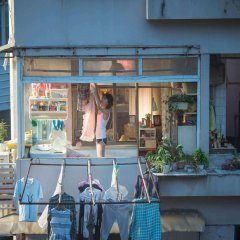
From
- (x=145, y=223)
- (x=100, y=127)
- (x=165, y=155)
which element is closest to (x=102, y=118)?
(x=100, y=127)

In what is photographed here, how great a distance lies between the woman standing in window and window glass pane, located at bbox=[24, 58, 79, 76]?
875 millimetres

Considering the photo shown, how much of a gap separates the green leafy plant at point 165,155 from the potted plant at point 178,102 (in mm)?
748

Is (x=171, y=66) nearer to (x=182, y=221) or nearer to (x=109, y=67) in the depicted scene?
(x=109, y=67)

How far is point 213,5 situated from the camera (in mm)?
11945

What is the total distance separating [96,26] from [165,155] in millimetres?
2952

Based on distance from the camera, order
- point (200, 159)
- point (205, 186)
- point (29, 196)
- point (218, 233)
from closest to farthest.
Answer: point (29, 196) < point (205, 186) < point (200, 159) < point (218, 233)

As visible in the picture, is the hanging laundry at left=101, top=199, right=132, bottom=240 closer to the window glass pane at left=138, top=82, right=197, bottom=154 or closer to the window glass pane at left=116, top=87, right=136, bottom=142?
the window glass pane at left=138, top=82, right=197, bottom=154

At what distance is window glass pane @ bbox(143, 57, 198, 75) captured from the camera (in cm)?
1237

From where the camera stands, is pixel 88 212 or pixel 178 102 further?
pixel 178 102

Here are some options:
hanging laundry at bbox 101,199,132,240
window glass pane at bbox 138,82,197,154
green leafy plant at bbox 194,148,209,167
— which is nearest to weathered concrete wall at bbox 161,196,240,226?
green leafy plant at bbox 194,148,209,167

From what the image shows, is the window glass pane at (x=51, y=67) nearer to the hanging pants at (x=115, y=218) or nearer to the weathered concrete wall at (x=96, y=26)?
the weathered concrete wall at (x=96, y=26)

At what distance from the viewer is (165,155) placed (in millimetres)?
12180

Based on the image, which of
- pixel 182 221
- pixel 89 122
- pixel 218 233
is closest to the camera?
pixel 182 221

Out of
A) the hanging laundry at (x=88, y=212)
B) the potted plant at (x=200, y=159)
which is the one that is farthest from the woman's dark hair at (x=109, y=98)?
the hanging laundry at (x=88, y=212)
